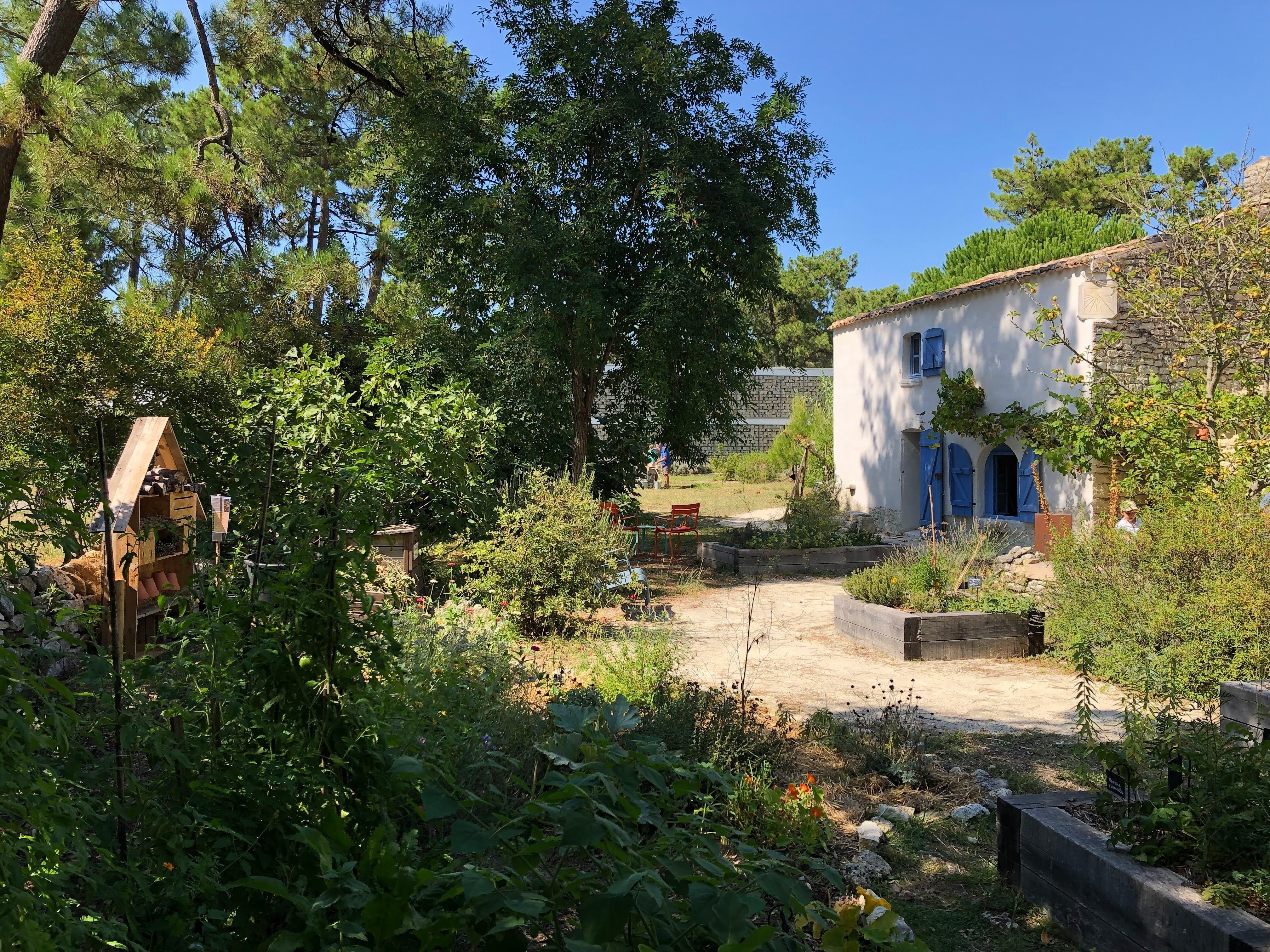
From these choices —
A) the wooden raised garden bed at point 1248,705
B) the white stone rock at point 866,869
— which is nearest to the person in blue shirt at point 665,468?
the wooden raised garden bed at point 1248,705

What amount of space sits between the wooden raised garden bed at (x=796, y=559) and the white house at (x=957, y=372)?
46.7 inches

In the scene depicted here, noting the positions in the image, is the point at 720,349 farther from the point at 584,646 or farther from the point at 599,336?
the point at 584,646

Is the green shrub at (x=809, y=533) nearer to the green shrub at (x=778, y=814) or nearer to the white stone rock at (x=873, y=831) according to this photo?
the white stone rock at (x=873, y=831)

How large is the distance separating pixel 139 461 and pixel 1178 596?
277 inches

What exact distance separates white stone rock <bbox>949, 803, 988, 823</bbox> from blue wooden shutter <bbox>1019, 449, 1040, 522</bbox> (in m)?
10.1

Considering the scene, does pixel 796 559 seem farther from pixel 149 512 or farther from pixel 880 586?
pixel 149 512

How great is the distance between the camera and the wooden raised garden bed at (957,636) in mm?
7824

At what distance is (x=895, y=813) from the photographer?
421 cm

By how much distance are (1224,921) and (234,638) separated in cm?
284

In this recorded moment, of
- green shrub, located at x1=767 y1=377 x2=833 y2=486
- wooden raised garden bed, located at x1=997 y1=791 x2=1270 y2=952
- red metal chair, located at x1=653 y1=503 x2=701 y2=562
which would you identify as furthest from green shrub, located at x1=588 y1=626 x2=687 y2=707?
green shrub, located at x1=767 y1=377 x2=833 y2=486

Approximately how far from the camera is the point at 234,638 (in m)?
2.02

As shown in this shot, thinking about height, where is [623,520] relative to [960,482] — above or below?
below

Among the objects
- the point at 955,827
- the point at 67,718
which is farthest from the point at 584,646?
the point at 67,718

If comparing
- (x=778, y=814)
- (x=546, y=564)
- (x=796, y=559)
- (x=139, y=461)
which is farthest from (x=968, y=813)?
(x=796, y=559)
